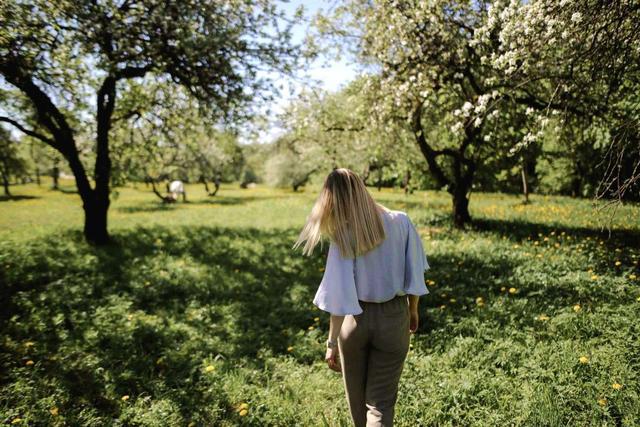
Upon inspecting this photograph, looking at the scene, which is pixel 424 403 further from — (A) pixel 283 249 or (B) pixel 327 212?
(A) pixel 283 249

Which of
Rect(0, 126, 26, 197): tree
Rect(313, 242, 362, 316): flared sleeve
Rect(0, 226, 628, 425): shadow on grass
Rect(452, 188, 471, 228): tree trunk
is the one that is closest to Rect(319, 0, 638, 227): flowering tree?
Rect(452, 188, 471, 228): tree trunk

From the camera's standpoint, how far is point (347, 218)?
2982 mm

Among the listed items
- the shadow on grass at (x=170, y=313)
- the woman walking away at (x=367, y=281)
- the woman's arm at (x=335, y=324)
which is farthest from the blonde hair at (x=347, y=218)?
the shadow on grass at (x=170, y=313)

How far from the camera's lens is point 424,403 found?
14.5ft

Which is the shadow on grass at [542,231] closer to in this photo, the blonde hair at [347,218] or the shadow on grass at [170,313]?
the shadow on grass at [170,313]

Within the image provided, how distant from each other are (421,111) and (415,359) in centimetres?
895

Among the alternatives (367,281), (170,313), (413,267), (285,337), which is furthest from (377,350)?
(170,313)

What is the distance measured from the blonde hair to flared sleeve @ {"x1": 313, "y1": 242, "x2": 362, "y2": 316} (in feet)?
0.27

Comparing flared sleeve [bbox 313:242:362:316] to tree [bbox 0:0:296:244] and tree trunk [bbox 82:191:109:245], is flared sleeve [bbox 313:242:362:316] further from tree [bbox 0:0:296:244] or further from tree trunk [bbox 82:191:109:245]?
tree trunk [bbox 82:191:109:245]

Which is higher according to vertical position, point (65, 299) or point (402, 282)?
point (402, 282)

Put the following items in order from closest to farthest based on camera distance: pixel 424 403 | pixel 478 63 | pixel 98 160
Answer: pixel 424 403 < pixel 478 63 < pixel 98 160

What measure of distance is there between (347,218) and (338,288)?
55 centimetres

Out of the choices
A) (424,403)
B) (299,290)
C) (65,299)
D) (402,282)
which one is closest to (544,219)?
(299,290)

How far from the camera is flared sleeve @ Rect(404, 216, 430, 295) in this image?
3115 mm
